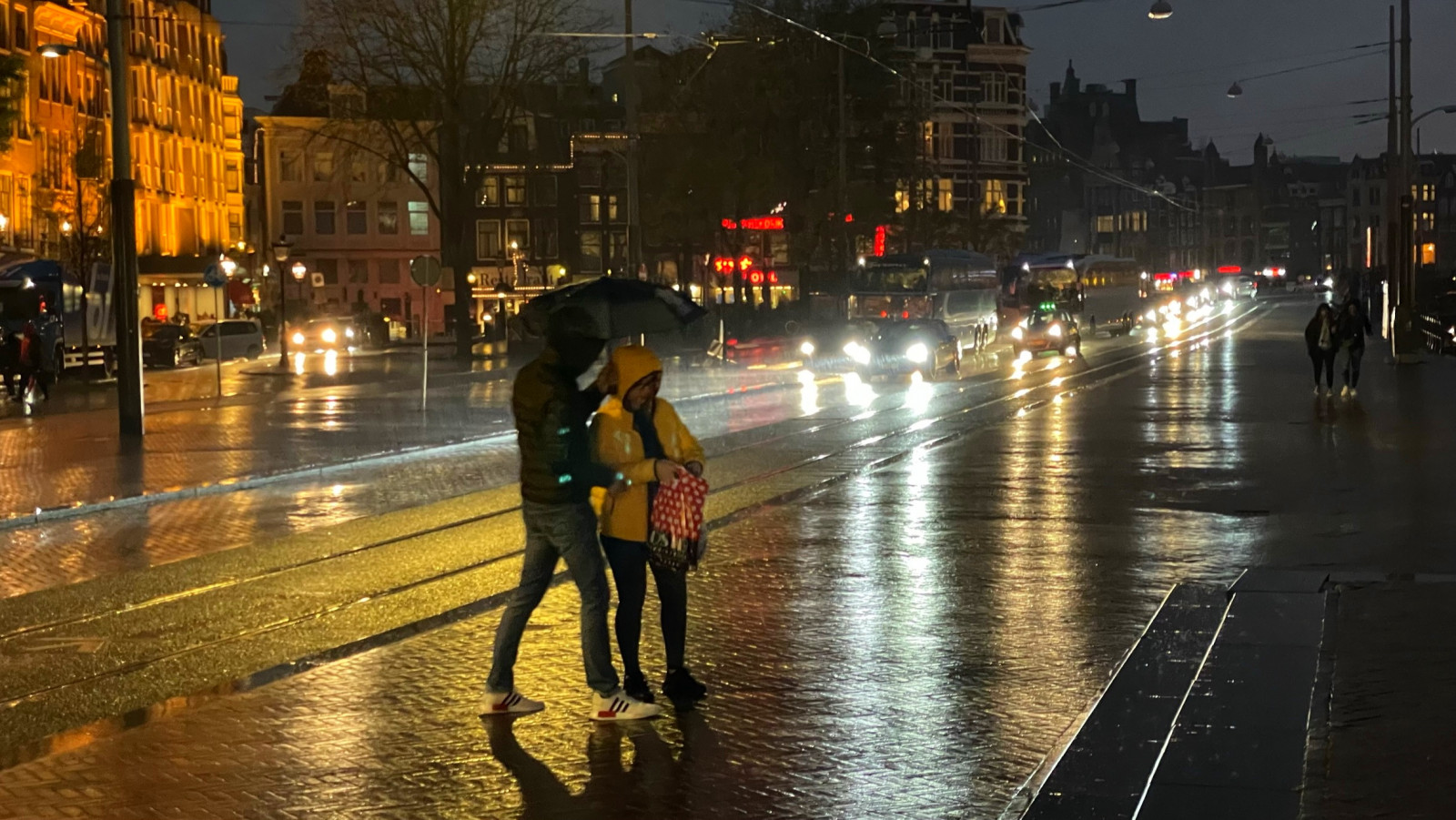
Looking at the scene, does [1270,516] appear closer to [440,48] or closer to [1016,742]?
[1016,742]

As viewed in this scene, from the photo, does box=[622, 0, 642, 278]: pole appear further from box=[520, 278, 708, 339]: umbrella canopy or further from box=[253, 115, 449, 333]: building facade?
box=[253, 115, 449, 333]: building facade

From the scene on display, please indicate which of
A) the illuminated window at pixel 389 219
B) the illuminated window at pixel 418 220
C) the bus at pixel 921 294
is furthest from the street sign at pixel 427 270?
the illuminated window at pixel 389 219

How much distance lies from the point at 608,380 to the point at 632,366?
0.15 m

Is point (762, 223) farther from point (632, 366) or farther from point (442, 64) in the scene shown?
point (632, 366)

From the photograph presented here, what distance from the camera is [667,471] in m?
7.93

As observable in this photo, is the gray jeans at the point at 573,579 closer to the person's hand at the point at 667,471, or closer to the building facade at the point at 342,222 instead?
the person's hand at the point at 667,471

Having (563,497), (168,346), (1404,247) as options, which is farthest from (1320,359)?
(168,346)

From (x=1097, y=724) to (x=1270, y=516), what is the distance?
8310 millimetres

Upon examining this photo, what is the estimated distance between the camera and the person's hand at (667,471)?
792 centimetres

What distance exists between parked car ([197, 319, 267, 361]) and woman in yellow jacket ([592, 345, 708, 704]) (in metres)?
54.5

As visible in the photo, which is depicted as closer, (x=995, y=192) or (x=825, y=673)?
(x=825, y=673)

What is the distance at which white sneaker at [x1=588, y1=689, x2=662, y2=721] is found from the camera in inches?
318

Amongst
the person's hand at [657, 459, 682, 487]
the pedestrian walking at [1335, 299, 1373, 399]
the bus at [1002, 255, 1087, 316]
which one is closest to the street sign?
the pedestrian walking at [1335, 299, 1373, 399]

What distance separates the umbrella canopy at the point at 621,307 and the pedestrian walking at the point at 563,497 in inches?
3.0
